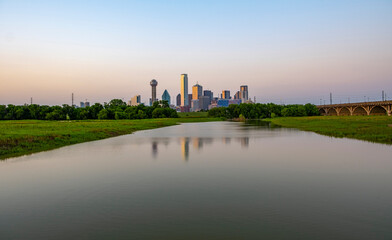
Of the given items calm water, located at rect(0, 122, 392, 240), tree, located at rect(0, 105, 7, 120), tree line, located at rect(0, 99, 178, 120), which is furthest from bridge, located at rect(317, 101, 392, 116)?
tree, located at rect(0, 105, 7, 120)

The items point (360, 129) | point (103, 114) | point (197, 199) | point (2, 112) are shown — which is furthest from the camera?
point (103, 114)

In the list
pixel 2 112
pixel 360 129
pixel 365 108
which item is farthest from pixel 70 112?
pixel 365 108

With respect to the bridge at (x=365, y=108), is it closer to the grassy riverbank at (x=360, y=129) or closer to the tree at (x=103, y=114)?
the grassy riverbank at (x=360, y=129)

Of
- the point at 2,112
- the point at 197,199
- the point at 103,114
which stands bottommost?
the point at 197,199

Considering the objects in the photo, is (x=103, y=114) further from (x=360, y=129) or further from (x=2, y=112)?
(x=360, y=129)

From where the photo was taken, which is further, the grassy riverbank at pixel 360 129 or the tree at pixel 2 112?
the tree at pixel 2 112

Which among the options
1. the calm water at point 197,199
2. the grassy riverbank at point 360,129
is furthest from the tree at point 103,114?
the calm water at point 197,199

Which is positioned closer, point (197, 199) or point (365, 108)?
point (197, 199)

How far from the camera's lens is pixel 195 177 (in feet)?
60.7

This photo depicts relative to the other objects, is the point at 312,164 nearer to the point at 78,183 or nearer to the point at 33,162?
the point at 78,183

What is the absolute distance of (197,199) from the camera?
13.6 m

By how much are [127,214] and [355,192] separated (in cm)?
1224

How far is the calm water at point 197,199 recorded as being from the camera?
9.87 meters

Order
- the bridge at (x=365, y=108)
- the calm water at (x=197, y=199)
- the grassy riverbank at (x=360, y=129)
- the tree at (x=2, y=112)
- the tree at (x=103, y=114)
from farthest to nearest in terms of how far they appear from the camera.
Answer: the tree at (x=103, y=114) < the bridge at (x=365, y=108) < the tree at (x=2, y=112) < the grassy riverbank at (x=360, y=129) < the calm water at (x=197, y=199)
